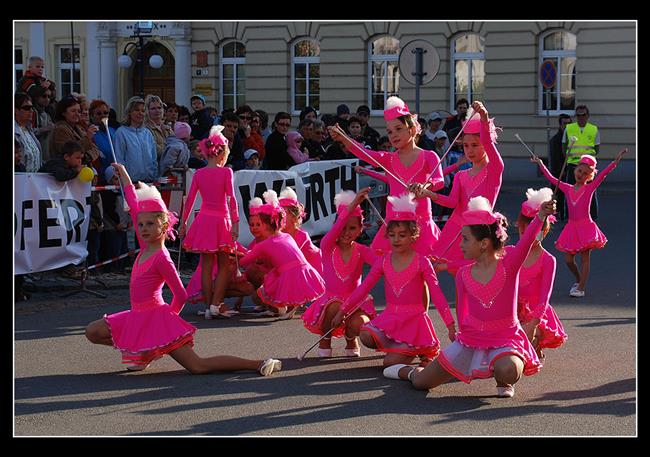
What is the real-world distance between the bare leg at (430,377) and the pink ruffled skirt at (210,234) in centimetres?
389

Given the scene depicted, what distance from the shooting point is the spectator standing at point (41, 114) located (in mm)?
13008

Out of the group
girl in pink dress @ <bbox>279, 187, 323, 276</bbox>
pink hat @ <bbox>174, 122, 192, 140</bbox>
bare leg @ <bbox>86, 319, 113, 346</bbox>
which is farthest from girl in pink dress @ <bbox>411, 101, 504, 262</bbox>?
pink hat @ <bbox>174, 122, 192, 140</bbox>

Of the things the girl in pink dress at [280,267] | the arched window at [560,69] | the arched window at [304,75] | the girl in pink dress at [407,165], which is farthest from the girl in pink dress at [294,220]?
the arched window at [304,75]

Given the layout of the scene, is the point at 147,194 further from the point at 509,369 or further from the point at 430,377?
the point at 509,369

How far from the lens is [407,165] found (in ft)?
31.6

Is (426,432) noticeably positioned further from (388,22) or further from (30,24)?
(30,24)

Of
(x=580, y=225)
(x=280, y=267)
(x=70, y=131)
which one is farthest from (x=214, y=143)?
(x=580, y=225)

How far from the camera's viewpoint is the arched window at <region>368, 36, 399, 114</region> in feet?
110

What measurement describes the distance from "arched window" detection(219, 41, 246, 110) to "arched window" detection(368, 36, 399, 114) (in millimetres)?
3833

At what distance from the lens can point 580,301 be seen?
11.8 metres

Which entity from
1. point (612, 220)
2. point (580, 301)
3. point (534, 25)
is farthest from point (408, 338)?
point (534, 25)

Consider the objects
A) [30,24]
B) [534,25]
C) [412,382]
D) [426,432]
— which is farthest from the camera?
[30,24]

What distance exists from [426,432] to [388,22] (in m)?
27.4

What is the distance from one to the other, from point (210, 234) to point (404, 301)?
3.39 m
